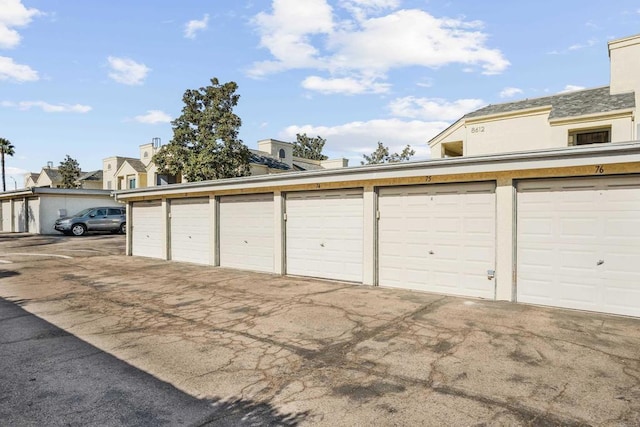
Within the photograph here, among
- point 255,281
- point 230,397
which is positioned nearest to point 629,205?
point 230,397

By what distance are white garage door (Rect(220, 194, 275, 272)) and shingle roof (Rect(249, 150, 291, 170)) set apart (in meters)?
21.5

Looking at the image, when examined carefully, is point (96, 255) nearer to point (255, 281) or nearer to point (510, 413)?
point (255, 281)

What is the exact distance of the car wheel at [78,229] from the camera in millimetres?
25875

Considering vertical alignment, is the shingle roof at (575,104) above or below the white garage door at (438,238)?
above

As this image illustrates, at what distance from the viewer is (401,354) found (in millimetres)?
5125

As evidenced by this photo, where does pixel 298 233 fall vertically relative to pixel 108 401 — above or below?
above

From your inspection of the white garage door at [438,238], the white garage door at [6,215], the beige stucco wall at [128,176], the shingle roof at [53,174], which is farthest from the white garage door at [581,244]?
the shingle roof at [53,174]

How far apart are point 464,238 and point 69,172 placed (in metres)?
56.3

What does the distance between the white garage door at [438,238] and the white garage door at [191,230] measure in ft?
23.8

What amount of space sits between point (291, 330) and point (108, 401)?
9.38 ft

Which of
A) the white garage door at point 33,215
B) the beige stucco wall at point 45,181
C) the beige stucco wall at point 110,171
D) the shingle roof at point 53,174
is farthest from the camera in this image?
the beige stucco wall at point 45,181

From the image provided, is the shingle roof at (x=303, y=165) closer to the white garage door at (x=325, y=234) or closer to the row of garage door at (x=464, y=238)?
the row of garage door at (x=464, y=238)

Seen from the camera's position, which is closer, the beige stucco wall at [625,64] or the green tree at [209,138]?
the beige stucco wall at [625,64]

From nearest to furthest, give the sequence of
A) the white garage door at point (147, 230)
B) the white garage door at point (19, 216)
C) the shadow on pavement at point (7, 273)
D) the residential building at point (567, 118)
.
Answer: the shadow on pavement at point (7, 273) → the residential building at point (567, 118) → the white garage door at point (147, 230) → the white garage door at point (19, 216)
